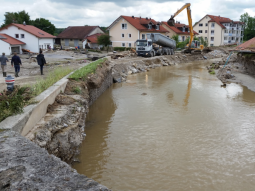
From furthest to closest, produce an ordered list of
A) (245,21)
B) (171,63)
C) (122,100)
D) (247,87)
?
1. (245,21)
2. (171,63)
3. (247,87)
4. (122,100)

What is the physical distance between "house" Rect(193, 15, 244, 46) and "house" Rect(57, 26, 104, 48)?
33173 millimetres

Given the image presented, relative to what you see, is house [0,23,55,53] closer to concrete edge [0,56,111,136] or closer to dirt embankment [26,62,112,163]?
dirt embankment [26,62,112,163]

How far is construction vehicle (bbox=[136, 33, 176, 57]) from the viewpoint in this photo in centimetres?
3294

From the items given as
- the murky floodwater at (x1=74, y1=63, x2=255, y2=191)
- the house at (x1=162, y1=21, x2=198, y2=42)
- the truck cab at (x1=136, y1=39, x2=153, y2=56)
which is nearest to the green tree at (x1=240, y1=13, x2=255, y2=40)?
the house at (x1=162, y1=21, x2=198, y2=42)

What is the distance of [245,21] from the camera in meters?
84.9

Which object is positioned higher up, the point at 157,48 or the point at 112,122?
the point at 157,48

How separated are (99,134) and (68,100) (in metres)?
1.85

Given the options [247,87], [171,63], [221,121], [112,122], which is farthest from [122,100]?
[171,63]

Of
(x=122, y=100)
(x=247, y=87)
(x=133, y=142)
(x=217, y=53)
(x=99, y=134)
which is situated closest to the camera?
(x=133, y=142)

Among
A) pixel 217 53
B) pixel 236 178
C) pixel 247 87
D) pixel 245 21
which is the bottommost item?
pixel 236 178

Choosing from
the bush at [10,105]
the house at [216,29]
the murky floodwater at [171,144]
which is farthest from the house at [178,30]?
the bush at [10,105]

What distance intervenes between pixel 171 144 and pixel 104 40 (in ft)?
141

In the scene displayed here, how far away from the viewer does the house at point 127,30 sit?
157 feet

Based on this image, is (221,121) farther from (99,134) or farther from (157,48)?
(157,48)
